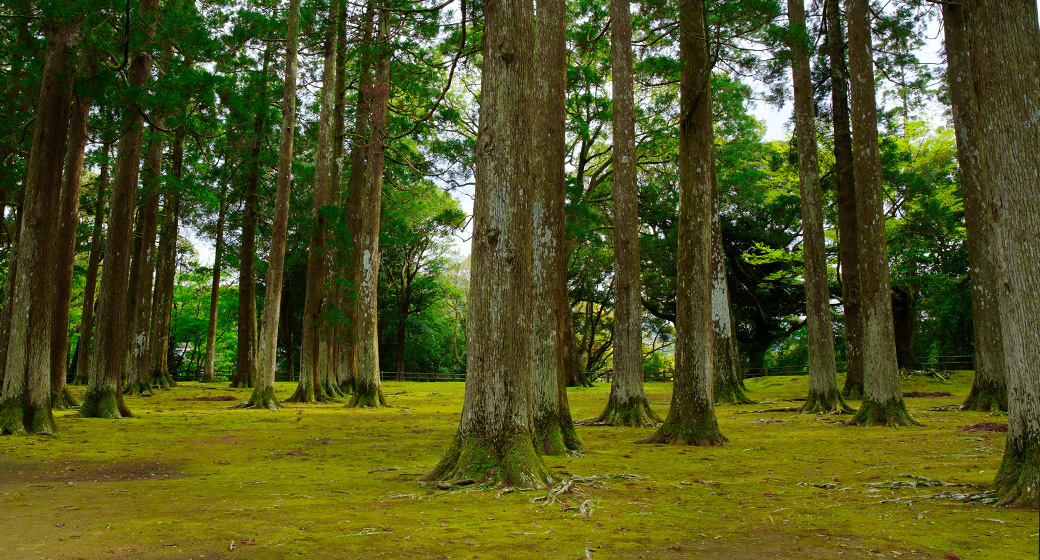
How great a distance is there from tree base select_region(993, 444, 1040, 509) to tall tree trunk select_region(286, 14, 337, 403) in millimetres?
14640

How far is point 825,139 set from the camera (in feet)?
66.7

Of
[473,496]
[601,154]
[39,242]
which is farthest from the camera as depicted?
[601,154]

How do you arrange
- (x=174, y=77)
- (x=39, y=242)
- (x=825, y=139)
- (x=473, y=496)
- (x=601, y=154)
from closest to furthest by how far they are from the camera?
(x=473, y=496)
(x=39, y=242)
(x=174, y=77)
(x=825, y=139)
(x=601, y=154)

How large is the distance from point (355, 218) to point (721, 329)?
396 inches

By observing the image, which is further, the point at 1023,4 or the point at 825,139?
the point at 825,139

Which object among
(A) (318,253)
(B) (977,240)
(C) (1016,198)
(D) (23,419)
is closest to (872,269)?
(B) (977,240)

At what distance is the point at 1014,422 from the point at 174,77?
11923 mm

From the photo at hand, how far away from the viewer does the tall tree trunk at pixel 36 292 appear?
28.8 feet

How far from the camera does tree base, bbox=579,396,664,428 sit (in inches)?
426

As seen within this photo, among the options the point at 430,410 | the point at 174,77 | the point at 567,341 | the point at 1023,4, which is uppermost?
the point at 174,77

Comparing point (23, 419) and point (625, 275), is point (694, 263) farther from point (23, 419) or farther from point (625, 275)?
point (23, 419)

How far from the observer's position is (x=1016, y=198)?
461cm

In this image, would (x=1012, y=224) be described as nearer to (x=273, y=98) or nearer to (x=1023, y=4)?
(x=1023, y=4)

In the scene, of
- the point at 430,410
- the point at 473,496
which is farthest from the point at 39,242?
the point at 430,410
